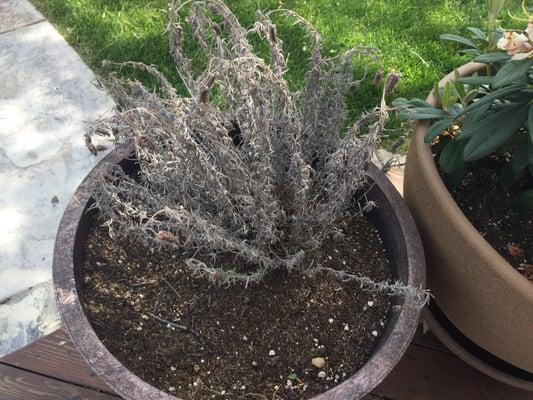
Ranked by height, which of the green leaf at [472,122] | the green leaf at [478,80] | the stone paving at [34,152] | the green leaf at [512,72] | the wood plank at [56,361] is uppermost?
the green leaf at [512,72]

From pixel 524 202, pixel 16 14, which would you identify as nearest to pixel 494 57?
pixel 524 202

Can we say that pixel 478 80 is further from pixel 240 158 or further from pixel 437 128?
pixel 240 158

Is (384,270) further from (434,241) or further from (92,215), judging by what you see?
(92,215)

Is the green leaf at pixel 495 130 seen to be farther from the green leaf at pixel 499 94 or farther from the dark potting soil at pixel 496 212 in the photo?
the dark potting soil at pixel 496 212

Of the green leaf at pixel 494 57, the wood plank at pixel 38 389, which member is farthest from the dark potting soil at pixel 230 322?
the green leaf at pixel 494 57

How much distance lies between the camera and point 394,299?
1217 millimetres

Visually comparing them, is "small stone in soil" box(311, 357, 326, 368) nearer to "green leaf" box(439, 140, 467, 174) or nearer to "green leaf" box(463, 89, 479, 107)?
"green leaf" box(439, 140, 467, 174)

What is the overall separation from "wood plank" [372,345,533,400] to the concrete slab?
2.07 meters

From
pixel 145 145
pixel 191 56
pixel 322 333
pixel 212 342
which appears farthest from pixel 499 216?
pixel 191 56

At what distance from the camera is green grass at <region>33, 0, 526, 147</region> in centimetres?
229

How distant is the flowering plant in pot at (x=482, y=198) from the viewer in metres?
1.08

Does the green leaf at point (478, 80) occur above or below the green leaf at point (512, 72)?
below

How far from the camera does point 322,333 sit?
4.04 ft

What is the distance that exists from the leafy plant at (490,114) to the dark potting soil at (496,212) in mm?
65
